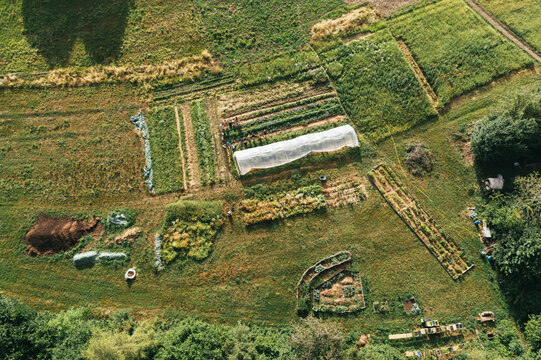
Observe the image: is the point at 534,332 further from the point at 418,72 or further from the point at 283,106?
the point at 283,106

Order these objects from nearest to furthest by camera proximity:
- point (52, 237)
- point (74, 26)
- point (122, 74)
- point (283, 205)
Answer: point (52, 237), point (283, 205), point (122, 74), point (74, 26)

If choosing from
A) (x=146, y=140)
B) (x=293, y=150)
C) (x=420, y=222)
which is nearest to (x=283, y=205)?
(x=293, y=150)

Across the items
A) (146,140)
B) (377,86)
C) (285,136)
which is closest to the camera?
(285,136)

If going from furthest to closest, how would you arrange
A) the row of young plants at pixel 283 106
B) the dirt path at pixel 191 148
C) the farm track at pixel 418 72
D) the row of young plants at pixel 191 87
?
1. the row of young plants at pixel 191 87
2. the row of young plants at pixel 283 106
3. the farm track at pixel 418 72
4. the dirt path at pixel 191 148

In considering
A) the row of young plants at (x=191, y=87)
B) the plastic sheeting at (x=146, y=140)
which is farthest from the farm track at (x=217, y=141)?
the plastic sheeting at (x=146, y=140)

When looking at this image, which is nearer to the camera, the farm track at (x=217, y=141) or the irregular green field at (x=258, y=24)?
the farm track at (x=217, y=141)

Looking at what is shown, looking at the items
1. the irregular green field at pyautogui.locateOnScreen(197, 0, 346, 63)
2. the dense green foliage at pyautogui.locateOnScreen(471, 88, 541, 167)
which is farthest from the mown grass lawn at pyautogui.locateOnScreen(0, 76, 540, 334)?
the irregular green field at pyautogui.locateOnScreen(197, 0, 346, 63)

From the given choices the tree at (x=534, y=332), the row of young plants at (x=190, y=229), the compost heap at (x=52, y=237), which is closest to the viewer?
the tree at (x=534, y=332)

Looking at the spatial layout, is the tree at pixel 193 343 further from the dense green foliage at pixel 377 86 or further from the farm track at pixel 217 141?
the dense green foliage at pixel 377 86
